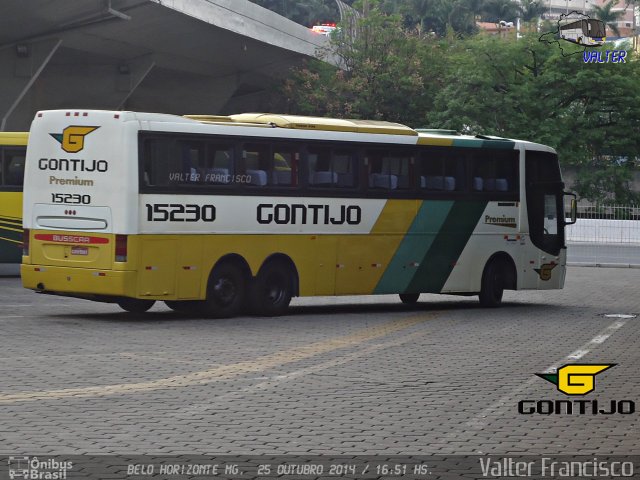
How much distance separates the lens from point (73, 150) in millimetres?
19719

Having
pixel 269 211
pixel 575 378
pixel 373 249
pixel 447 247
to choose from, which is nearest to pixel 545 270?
pixel 447 247

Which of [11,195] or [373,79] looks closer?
[11,195]

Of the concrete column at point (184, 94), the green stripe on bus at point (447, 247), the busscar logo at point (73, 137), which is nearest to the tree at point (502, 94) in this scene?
the concrete column at point (184, 94)

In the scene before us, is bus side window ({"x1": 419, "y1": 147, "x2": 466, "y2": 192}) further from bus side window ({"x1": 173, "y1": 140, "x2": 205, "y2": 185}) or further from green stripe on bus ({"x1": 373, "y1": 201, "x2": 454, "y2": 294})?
bus side window ({"x1": 173, "y1": 140, "x2": 205, "y2": 185})

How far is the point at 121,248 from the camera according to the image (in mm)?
19312

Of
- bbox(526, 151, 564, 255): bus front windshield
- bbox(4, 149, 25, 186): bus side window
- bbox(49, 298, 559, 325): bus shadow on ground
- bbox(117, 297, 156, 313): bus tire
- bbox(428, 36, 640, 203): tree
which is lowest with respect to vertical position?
bbox(49, 298, 559, 325): bus shadow on ground

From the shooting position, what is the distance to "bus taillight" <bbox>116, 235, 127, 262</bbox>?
19.3 metres

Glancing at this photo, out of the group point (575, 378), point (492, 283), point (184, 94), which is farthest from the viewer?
point (184, 94)

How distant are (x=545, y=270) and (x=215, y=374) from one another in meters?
13.4

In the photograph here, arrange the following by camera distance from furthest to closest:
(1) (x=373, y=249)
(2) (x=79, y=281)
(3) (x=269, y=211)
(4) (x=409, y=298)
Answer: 1. (4) (x=409, y=298)
2. (1) (x=373, y=249)
3. (3) (x=269, y=211)
4. (2) (x=79, y=281)

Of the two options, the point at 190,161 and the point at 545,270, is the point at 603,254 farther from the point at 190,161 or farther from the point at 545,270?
the point at 190,161

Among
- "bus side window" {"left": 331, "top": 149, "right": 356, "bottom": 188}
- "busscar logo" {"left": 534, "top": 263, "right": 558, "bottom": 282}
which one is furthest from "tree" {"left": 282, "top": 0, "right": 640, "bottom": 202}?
"bus side window" {"left": 331, "top": 149, "right": 356, "bottom": 188}

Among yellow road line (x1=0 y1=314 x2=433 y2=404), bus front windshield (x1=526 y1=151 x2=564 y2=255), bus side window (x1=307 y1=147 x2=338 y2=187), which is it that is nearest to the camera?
yellow road line (x1=0 y1=314 x2=433 y2=404)

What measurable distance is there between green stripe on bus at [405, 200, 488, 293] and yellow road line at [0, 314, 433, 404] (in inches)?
180
